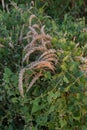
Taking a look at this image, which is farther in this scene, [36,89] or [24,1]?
[24,1]

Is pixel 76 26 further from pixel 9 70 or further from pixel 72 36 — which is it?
pixel 9 70

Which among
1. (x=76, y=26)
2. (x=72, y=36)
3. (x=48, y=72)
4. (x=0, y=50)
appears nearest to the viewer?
(x=48, y=72)

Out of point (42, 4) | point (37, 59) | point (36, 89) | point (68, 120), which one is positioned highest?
point (42, 4)

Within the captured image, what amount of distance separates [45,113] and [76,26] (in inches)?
46.7

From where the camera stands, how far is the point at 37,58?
3162mm

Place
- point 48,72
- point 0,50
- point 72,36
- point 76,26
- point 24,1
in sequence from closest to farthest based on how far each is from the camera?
point 48,72 → point 0,50 → point 72,36 → point 76,26 → point 24,1

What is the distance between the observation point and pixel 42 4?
540 cm

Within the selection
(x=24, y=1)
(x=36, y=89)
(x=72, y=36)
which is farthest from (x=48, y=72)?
(x=24, y=1)

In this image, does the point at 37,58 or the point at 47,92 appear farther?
the point at 37,58

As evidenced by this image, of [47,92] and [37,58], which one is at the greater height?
[37,58]

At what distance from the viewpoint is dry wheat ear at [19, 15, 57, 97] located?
295 centimetres

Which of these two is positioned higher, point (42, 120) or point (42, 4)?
point (42, 4)

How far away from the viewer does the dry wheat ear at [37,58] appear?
2945 mm

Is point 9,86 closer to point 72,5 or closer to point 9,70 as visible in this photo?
point 9,70
